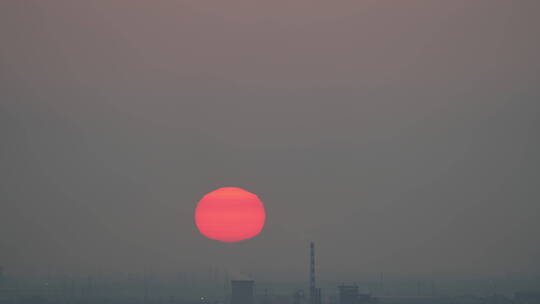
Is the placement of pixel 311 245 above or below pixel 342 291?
above

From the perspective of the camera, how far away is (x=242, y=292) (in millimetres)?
174375

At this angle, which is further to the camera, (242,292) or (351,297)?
(242,292)

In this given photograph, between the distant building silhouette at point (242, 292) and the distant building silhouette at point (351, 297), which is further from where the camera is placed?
the distant building silhouette at point (242, 292)

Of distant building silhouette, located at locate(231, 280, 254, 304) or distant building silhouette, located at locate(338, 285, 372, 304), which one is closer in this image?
distant building silhouette, located at locate(338, 285, 372, 304)

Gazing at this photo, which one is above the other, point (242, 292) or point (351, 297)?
point (242, 292)

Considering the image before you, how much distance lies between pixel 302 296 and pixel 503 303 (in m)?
57.0

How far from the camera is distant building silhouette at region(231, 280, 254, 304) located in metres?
174

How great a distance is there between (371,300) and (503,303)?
48004mm

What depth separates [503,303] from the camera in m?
197

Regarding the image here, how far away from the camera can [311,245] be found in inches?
7800

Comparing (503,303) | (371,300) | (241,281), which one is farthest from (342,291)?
(503,303)

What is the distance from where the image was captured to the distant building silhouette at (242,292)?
17362 cm

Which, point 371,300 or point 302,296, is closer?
point 371,300

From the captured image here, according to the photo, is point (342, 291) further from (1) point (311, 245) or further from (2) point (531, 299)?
(2) point (531, 299)
